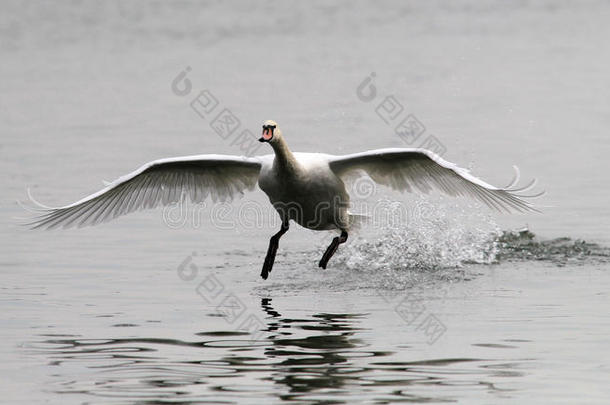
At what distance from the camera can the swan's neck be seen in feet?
40.5

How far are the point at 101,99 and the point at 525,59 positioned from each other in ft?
34.0

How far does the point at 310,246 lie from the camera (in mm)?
15391

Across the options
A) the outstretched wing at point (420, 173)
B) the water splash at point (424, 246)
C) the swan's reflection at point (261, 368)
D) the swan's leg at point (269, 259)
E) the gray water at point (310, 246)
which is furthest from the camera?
the water splash at point (424, 246)

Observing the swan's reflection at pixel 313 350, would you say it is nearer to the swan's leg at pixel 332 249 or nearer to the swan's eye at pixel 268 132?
the swan's eye at pixel 268 132

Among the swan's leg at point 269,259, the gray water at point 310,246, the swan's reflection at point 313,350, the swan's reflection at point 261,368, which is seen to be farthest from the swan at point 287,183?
the swan's reflection at point 261,368

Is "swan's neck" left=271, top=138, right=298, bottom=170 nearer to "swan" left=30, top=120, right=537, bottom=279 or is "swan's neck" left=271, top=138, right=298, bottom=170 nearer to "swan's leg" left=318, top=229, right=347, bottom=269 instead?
"swan" left=30, top=120, right=537, bottom=279

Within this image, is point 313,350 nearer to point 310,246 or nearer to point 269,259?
point 269,259

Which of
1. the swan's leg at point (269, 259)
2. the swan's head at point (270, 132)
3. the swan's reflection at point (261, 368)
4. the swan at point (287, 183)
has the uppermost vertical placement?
the swan's head at point (270, 132)

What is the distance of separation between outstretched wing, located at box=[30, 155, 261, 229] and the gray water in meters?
0.57

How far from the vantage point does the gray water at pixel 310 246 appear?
31.0ft

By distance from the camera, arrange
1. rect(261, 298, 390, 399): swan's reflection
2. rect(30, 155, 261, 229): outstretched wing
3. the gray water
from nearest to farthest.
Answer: rect(261, 298, 390, 399): swan's reflection → the gray water → rect(30, 155, 261, 229): outstretched wing

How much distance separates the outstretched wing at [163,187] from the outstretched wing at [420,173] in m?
1.21

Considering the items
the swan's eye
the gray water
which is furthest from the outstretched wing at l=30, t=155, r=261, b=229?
the swan's eye

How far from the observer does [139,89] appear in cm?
2708
